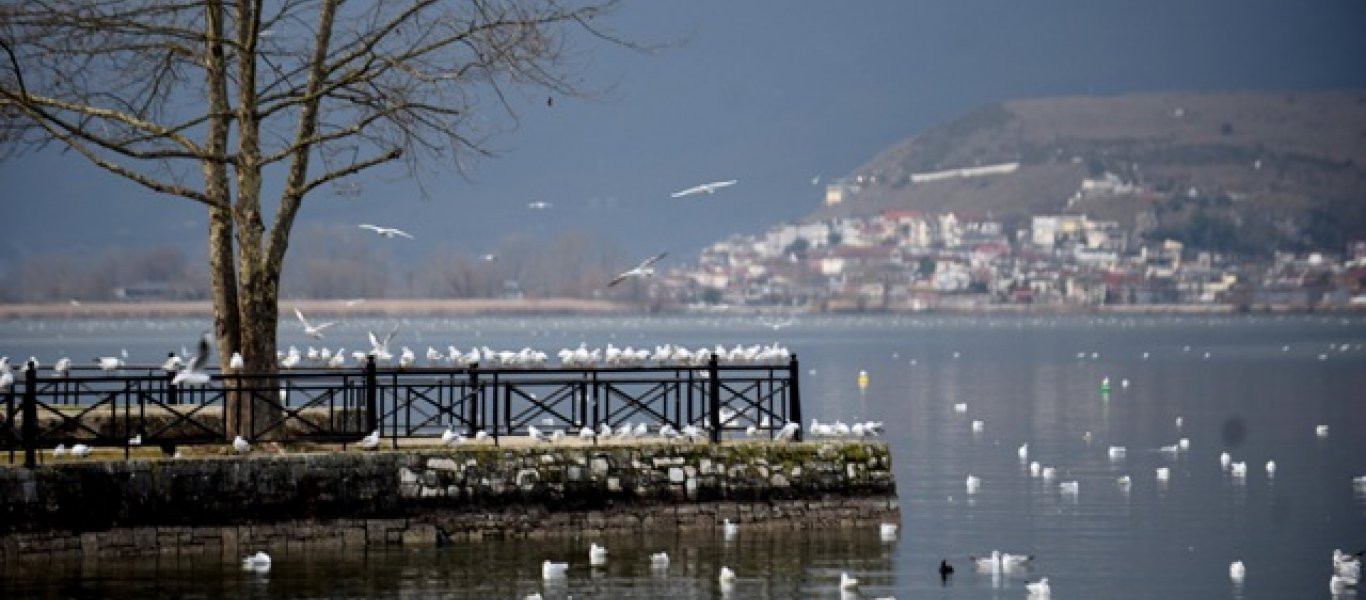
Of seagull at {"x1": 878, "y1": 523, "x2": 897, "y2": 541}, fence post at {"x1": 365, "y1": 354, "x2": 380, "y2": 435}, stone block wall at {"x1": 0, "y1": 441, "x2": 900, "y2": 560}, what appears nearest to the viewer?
stone block wall at {"x1": 0, "y1": 441, "x2": 900, "y2": 560}

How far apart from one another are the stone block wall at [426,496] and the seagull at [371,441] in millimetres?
292

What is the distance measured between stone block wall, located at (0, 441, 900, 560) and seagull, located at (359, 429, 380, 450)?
0.29 meters

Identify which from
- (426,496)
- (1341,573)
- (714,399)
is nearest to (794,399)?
(714,399)

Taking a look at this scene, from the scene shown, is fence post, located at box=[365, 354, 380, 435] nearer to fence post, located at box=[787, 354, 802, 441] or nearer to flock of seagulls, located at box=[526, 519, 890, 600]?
flock of seagulls, located at box=[526, 519, 890, 600]

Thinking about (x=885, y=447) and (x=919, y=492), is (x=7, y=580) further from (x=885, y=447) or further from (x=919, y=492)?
(x=919, y=492)

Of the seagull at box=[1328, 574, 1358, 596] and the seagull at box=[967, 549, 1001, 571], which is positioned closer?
the seagull at box=[1328, 574, 1358, 596]

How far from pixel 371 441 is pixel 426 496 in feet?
3.35

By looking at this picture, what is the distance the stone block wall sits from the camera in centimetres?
3108

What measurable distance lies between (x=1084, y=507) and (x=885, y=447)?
24.5 ft

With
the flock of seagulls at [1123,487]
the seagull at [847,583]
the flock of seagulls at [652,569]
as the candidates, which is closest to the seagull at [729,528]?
the flock of seagulls at [652,569]

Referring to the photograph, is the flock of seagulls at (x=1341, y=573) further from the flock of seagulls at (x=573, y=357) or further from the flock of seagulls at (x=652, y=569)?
the flock of seagulls at (x=573, y=357)

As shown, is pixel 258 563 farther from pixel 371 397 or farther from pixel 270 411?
pixel 270 411

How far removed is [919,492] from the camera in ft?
146

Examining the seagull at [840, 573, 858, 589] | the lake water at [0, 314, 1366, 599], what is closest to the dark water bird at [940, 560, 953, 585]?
the lake water at [0, 314, 1366, 599]
